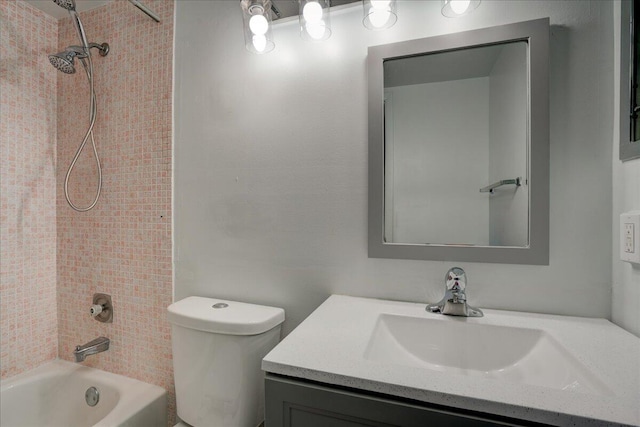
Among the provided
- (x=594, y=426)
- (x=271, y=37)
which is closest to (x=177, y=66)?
(x=271, y=37)

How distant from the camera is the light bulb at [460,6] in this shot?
3.01 feet

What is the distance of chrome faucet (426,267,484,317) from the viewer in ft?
2.85

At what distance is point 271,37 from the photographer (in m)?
1.11

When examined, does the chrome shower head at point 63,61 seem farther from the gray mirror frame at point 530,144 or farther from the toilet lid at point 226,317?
the gray mirror frame at point 530,144

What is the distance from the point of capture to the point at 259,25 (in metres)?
1.08

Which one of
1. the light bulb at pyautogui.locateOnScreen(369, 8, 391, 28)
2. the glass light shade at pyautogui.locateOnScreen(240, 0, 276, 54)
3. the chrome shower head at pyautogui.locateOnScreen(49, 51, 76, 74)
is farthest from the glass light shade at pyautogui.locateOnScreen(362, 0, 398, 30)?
the chrome shower head at pyautogui.locateOnScreen(49, 51, 76, 74)

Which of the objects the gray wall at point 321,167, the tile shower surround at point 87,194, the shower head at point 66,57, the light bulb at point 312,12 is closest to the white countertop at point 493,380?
the gray wall at point 321,167

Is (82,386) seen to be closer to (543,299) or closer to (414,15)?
(543,299)

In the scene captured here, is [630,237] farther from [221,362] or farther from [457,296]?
[221,362]

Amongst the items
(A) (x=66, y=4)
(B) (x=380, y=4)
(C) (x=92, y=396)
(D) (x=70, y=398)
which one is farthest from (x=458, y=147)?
(D) (x=70, y=398)

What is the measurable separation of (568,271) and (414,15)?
962mm

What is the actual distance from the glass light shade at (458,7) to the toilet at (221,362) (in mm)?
1166

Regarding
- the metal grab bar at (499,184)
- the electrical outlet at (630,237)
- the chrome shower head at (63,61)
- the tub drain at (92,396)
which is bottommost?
the tub drain at (92,396)

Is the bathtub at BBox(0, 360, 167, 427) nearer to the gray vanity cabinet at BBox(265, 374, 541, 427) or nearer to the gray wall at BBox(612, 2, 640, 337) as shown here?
the gray vanity cabinet at BBox(265, 374, 541, 427)
